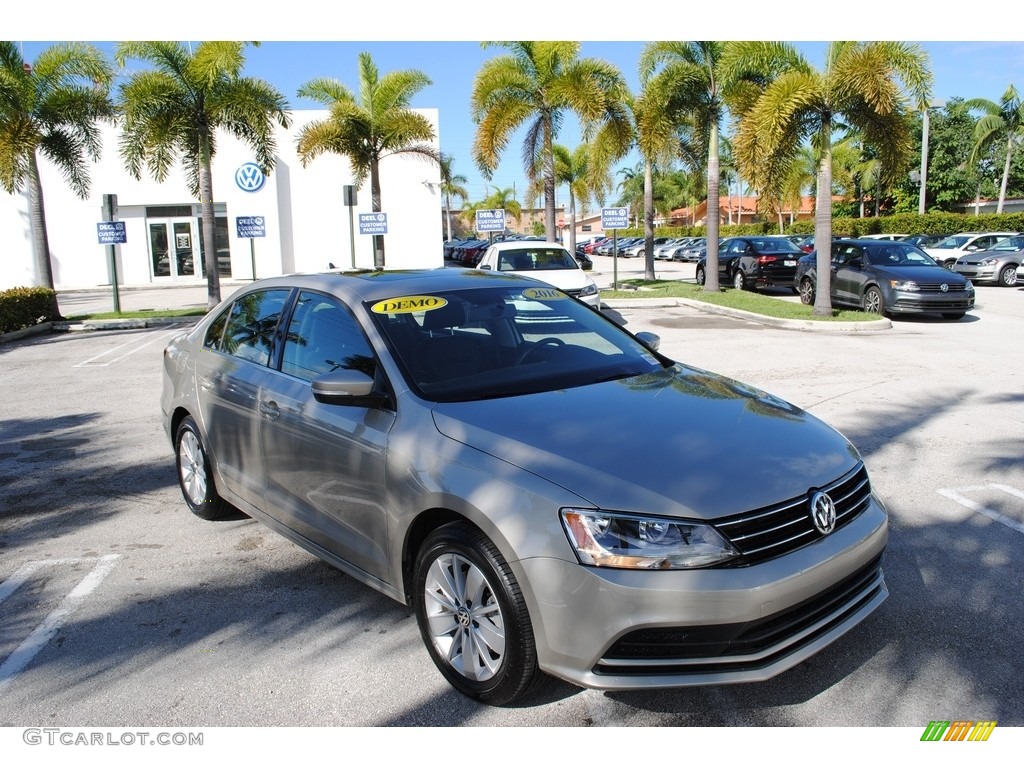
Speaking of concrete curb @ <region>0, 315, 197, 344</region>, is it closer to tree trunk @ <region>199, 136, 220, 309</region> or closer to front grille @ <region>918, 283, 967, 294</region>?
tree trunk @ <region>199, 136, 220, 309</region>

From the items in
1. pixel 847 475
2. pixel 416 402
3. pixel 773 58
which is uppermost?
pixel 773 58

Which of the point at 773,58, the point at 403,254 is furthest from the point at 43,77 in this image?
the point at 403,254

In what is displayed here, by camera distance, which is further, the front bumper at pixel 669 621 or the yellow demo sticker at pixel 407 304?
the yellow demo sticker at pixel 407 304

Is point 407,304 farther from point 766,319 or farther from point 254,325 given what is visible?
point 766,319

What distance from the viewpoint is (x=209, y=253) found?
2139 centimetres

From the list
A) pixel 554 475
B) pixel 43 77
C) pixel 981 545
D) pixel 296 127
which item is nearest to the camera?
pixel 554 475

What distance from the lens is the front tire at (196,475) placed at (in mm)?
5238

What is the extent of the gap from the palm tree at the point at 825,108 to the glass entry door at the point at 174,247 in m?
26.0

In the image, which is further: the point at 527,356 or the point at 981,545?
the point at 981,545

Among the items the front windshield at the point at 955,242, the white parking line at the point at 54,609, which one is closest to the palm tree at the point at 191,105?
the white parking line at the point at 54,609

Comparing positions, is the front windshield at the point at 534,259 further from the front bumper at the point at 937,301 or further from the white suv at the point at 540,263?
the front bumper at the point at 937,301

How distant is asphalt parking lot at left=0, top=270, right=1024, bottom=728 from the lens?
3.24 meters
